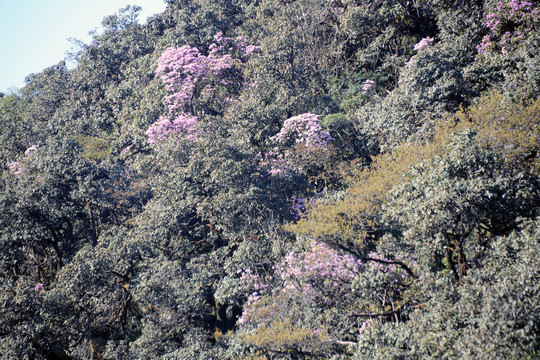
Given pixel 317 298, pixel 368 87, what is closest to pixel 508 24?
pixel 368 87

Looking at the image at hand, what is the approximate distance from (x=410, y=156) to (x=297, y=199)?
4986 mm

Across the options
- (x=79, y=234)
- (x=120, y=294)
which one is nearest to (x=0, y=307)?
(x=120, y=294)

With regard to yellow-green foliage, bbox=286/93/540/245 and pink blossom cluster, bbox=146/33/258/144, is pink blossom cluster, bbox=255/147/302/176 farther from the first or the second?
pink blossom cluster, bbox=146/33/258/144

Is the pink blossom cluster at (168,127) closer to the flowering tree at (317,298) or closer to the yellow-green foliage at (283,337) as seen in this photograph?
the flowering tree at (317,298)

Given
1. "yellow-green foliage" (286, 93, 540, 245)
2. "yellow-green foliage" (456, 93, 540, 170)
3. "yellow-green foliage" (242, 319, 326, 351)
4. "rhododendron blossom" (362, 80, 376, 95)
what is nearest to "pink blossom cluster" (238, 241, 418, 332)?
"yellow-green foliage" (286, 93, 540, 245)

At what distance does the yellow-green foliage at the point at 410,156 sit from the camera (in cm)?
933

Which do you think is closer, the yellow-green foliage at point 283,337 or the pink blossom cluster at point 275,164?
the yellow-green foliage at point 283,337

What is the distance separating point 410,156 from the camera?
11.7 meters

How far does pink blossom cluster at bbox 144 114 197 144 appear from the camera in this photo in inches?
701

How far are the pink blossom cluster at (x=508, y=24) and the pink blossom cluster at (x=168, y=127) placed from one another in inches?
526

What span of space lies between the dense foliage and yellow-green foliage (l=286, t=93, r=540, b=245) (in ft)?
0.25

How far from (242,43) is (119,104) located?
9.08 metres

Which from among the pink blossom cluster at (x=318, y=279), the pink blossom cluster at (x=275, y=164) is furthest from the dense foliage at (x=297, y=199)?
the pink blossom cluster at (x=275, y=164)

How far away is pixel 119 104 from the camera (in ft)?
79.1
